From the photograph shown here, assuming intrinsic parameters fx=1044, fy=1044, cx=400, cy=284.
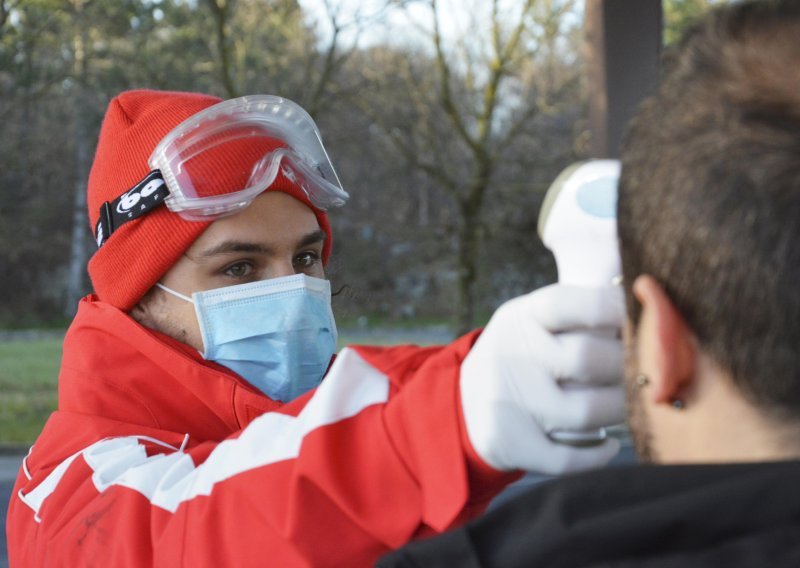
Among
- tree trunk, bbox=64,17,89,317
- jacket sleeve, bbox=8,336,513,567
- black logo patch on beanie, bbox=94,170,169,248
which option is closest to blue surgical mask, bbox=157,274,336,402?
black logo patch on beanie, bbox=94,170,169,248

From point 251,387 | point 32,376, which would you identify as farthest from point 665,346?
point 32,376

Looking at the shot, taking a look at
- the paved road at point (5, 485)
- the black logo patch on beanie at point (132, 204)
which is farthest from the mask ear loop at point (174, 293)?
the paved road at point (5, 485)

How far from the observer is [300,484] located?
4.09ft

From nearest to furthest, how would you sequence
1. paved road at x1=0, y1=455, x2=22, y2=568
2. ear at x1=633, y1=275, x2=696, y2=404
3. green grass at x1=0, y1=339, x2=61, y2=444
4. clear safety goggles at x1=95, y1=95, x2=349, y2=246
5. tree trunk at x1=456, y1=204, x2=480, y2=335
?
ear at x1=633, y1=275, x2=696, y2=404 < clear safety goggles at x1=95, y1=95, x2=349, y2=246 < paved road at x1=0, y1=455, x2=22, y2=568 < green grass at x1=0, y1=339, x2=61, y2=444 < tree trunk at x1=456, y1=204, x2=480, y2=335

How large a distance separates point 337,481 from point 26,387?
41.3ft

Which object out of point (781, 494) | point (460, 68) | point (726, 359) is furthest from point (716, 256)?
point (460, 68)

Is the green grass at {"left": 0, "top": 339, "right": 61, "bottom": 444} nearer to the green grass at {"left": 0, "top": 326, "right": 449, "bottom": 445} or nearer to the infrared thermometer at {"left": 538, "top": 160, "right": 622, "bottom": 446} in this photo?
the green grass at {"left": 0, "top": 326, "right": 449, "bottom": 445}

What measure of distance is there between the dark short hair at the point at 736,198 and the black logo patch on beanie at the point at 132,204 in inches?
54.9

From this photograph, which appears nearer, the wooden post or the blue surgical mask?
the blue surgical mask

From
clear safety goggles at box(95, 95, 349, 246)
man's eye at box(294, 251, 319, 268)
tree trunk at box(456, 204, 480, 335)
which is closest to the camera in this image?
clear safety goggles at box(95, 95, 349, 246)

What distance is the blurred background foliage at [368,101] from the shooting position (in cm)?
1089

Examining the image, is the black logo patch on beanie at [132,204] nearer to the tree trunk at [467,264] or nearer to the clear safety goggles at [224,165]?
the clear safety goggles at [224,165]

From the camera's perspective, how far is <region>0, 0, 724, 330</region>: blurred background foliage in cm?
1089

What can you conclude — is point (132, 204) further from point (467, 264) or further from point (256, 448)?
point (467, 264)
